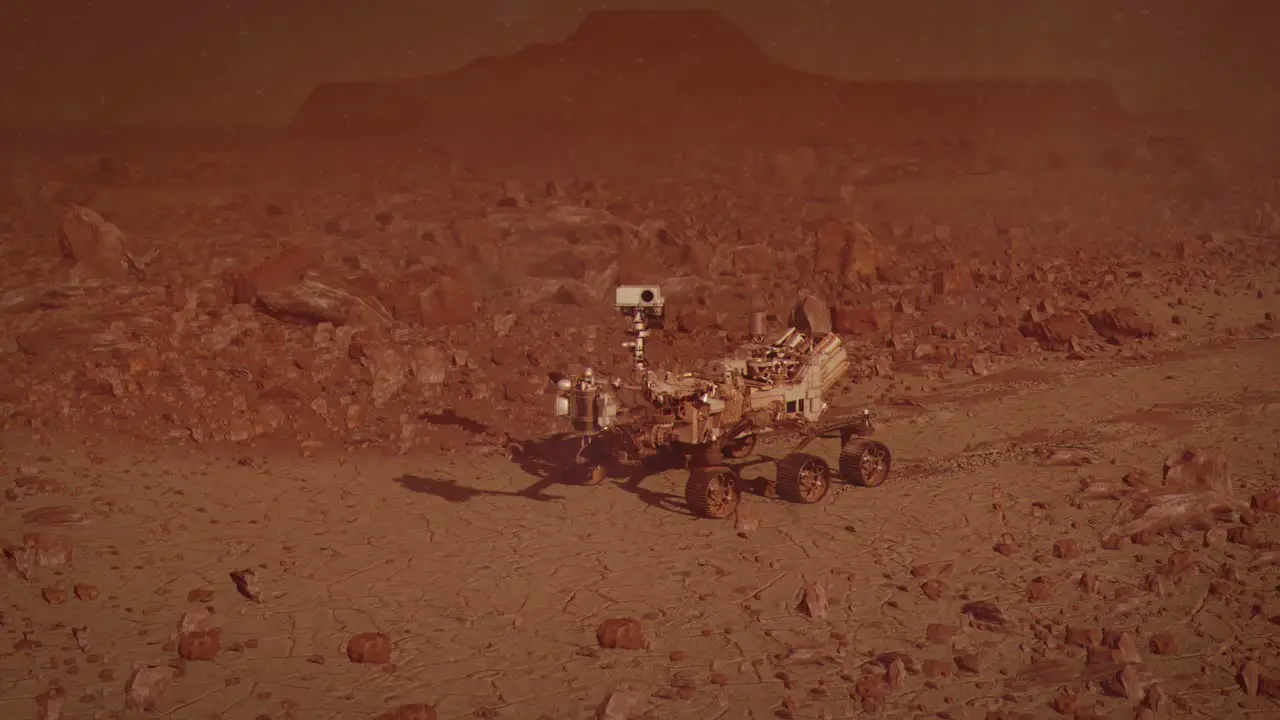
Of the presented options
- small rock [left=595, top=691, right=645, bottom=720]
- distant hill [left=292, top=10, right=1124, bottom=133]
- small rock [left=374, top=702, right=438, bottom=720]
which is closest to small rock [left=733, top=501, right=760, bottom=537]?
small rock [left=595, top=691, right=645, bottom=720]

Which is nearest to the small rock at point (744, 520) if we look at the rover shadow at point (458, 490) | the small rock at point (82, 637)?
the rover shadow at point (458, 490)

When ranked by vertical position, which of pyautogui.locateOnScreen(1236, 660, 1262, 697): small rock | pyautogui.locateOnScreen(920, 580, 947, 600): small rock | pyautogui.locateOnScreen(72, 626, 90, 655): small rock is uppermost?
pyautogui.locateOnScreen(920, 580, 947, 600): small rock

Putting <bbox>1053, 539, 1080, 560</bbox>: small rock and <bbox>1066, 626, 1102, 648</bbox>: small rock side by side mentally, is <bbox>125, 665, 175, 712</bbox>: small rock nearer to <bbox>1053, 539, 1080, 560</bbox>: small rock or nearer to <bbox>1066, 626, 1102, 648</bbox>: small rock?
<bbox>1066, 626, 1102, 648</bbox>: small rock

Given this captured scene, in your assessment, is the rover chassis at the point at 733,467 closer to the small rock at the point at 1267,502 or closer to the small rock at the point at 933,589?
the small rock at the point at 933,589

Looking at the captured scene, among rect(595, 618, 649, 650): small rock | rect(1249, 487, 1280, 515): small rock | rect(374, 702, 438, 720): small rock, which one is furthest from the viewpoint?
rect(1249, 487, 1280, 515): small rock

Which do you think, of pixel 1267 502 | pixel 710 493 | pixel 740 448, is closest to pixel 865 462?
pixel 740 448
